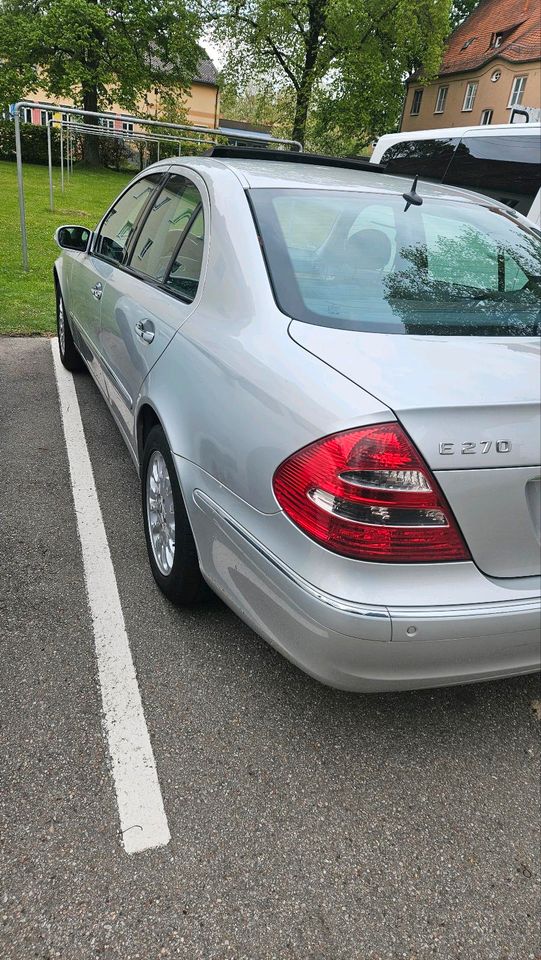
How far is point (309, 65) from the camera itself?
28.7 m

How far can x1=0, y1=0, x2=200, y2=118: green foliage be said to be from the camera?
27.1 metres

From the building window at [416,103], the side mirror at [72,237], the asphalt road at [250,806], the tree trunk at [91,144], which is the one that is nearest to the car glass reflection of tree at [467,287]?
the asphalt road at [250,806]

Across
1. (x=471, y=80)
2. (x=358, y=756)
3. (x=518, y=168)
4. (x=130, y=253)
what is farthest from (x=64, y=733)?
(x=471, y=80)

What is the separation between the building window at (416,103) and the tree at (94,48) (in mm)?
20446

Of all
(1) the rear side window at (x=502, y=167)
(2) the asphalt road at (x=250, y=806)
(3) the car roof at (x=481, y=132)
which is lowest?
(2) the asphalt road at (x=250, y=806)

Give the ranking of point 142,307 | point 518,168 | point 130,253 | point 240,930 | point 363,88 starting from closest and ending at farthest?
point 240,930 → point 142,307 → point 130,253 → point 518,168 → point 363,88

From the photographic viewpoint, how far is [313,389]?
168 cm

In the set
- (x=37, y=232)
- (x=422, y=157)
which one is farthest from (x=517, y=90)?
(x=422, y=157)

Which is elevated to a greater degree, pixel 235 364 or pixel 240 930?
pixel 235 364

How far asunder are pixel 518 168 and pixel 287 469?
481 cm

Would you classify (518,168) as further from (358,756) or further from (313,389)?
(358,756)

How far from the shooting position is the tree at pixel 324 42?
87.9 ft

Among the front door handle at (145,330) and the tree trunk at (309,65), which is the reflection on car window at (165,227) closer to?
the front door handle at (145,330)

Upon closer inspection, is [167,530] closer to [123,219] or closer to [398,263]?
[398,263]
